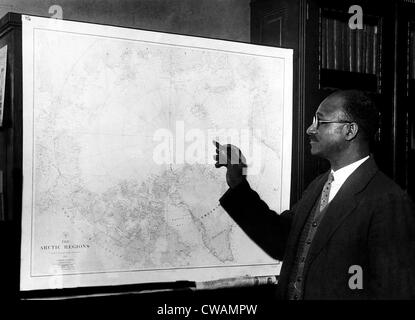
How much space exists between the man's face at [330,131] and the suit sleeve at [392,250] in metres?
0.31

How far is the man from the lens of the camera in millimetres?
1823

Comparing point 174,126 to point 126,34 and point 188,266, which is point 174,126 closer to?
point 126,34

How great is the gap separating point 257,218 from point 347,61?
3.15ft

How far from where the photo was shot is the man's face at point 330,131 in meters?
2.07

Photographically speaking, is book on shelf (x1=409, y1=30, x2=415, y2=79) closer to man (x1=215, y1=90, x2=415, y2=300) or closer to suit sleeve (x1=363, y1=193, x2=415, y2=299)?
man (x1=215, y1=90, x2=415, y2=300)

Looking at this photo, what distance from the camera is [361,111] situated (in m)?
2.08

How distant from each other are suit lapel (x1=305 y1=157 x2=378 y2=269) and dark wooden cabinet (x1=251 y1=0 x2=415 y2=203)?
0.52m

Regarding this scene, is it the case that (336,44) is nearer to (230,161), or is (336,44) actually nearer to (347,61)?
(347,61)

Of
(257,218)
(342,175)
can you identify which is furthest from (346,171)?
(257,218)

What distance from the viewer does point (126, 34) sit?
2121mm

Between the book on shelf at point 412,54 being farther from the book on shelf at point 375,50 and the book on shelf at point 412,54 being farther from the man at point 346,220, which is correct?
the man at point 346,220

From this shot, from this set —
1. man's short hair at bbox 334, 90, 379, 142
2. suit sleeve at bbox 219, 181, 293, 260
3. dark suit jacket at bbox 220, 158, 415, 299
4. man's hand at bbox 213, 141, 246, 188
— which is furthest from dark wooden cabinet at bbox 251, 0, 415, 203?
dark suit jacket at bbox 220, 158, 415, 299

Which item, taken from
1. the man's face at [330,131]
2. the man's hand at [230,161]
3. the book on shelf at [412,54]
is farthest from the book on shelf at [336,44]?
the man's hand at [230,161]
